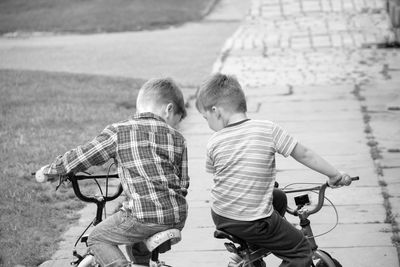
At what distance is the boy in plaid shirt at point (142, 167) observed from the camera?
12.6ft

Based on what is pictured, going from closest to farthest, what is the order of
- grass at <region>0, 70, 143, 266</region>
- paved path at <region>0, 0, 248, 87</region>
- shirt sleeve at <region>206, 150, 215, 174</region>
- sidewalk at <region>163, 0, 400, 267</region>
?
1. shirt sleeve at <region>206, 150, 215, 174</region>
2. sidewalk at <region>163, 0, 400, 267</region>
3. grass at <region>0, 70, 143, 266</region>
4. paved path at <region>0, 0, 248, 87</region>

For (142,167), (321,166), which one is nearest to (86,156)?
(142,167)

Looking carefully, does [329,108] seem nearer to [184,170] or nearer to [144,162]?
[184,170]

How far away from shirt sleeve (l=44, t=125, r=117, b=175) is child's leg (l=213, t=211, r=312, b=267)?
0.63 meters

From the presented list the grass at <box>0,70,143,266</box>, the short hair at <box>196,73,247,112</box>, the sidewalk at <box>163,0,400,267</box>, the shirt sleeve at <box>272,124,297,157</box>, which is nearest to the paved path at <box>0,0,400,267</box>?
the sidewalk at <box>163,0,400,267</box>

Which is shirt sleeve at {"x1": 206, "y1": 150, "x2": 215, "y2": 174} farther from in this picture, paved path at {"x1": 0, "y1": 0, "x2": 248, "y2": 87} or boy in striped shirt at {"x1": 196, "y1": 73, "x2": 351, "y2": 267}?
paved path at {"x1": 0, "y1": 0, "x2": 248, "y2": 87}

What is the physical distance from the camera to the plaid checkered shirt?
12.6 feet

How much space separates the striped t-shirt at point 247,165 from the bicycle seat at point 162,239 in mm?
257

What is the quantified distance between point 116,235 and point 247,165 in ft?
2.42

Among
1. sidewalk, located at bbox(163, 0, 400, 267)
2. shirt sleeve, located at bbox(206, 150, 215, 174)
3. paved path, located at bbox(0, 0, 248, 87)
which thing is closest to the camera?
shirt sleeve, located at bbox(206, 150, 215, 174)

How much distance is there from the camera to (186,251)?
5.44 meters

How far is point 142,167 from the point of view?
3848mm

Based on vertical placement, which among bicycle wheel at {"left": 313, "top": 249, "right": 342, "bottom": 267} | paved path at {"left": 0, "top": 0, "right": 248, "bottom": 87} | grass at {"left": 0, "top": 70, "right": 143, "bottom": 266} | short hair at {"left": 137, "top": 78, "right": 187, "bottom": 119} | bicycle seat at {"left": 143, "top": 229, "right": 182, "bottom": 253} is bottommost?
paved path at {"left": 0, "top": 0, "right": 248, "bottom": 87}

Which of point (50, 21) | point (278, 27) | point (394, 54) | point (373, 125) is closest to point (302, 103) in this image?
point (373, 125)
